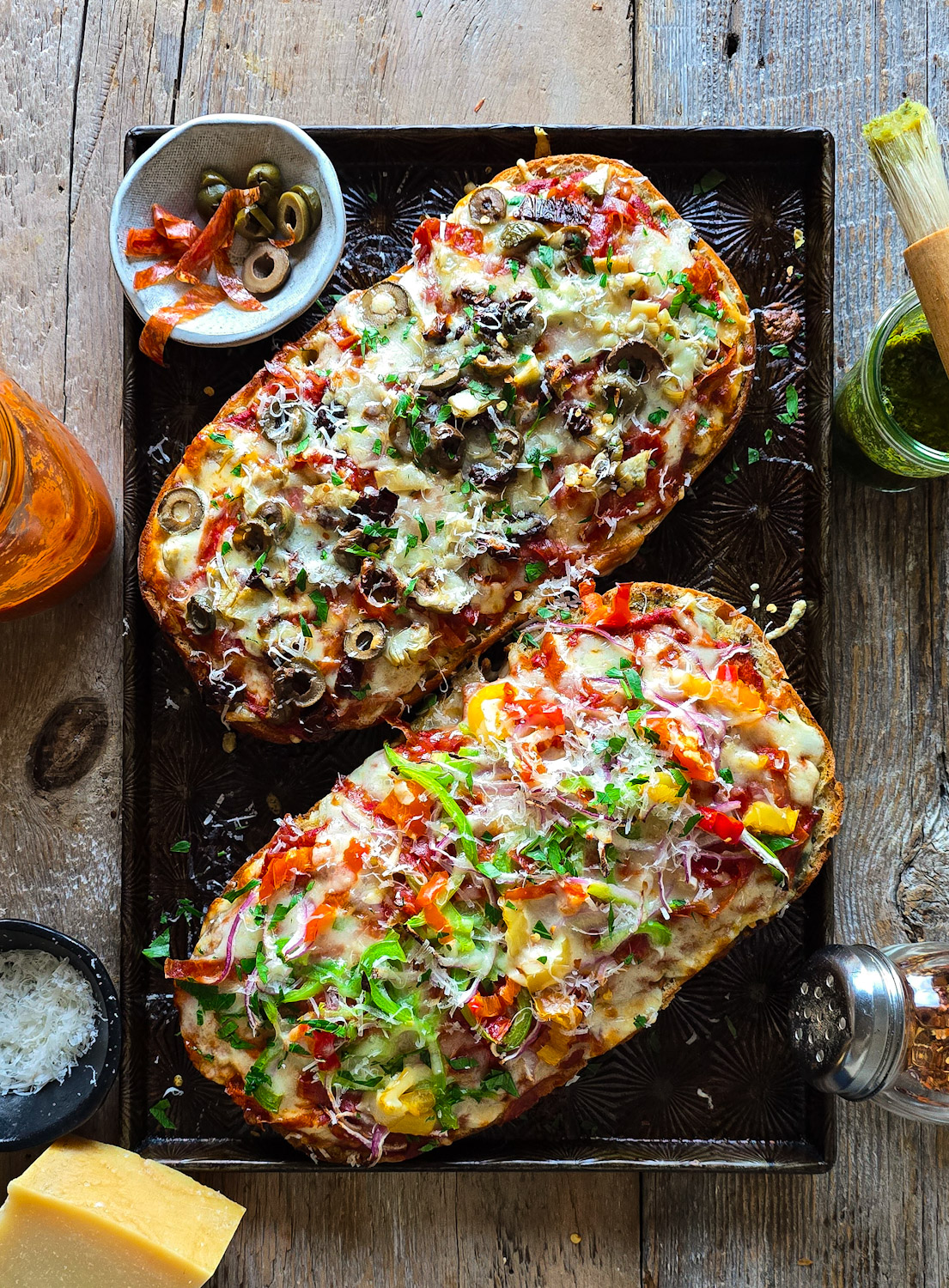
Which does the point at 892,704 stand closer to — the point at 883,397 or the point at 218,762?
the point at 883,397

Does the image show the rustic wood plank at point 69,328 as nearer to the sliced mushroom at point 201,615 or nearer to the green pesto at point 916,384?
the sliced mushroom at point 201,615

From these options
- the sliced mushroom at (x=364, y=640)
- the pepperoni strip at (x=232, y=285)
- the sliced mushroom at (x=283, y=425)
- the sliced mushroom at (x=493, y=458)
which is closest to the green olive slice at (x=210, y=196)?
the pepperoni strip at (x=232, y=285)

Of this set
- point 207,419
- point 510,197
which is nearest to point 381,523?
point 207,419

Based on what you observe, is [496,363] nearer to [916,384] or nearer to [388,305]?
[388,305]

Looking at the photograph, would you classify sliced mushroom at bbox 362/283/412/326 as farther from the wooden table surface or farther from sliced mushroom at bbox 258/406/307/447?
the wooden table surface

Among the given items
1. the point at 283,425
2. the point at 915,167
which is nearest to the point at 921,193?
the point at 915,167

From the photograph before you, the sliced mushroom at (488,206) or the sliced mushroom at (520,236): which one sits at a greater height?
the sliced mushroom at (488,206)
